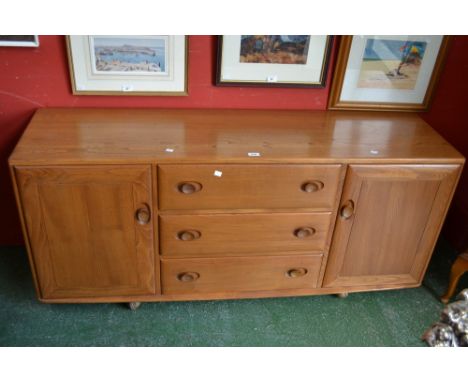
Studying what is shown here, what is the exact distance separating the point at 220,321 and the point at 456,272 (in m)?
1.08

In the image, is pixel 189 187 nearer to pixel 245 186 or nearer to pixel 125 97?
pixel 245 186

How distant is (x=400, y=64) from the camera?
1.91 m

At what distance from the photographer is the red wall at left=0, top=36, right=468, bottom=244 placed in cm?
172

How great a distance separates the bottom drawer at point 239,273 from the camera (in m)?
1.78

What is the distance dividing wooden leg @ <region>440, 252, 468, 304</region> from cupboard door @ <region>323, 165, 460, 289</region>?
0.14 meters

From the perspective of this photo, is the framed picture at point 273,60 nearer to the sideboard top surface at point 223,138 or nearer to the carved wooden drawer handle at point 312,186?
the sideboard top surface at point 223,138

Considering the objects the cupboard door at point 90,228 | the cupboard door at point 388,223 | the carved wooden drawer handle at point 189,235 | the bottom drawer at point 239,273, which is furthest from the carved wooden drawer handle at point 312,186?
the cupboard door at point 90,228

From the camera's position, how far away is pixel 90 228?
1612 millimetres

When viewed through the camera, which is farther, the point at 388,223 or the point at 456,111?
the point at 456,111

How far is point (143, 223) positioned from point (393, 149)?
100 centimetres

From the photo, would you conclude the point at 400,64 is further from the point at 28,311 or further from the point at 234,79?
the point at 28,311

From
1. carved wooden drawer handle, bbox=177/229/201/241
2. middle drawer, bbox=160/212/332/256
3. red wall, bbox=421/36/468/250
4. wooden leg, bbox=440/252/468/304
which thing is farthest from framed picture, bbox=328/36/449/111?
carved wooden drawer handle, bbox=177/229/201/241

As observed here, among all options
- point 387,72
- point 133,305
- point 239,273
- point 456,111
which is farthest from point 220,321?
point 456,111

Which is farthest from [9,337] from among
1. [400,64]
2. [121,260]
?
[400,64]
